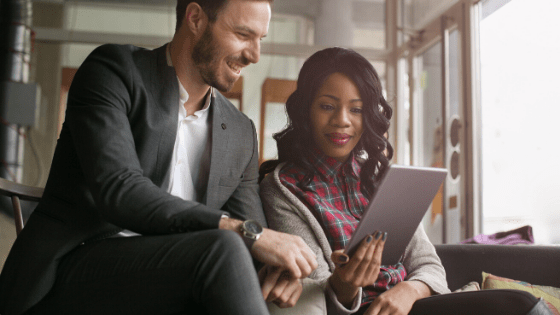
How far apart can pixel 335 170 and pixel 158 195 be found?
2.36ft

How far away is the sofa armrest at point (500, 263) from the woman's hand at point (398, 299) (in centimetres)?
43

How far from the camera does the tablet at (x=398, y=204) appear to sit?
3.49 feet

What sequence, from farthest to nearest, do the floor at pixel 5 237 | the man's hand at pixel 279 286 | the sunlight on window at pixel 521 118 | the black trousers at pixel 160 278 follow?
the floor at pixel 5 237 < the sunlight on window at pixel 521 118 < the man's hand at pixel 279 286 < the black trousers at pixel 160 278

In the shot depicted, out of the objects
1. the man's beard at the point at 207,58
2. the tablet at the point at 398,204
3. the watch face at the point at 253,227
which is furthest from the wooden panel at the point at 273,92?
the watch face at the point at 253,227

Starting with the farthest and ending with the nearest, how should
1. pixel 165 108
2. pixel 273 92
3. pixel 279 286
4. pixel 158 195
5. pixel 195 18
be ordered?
1. pixel 273 92
2. pixel 195 18
3. pixel 165 108
4. pixel 279 286
5. pixel 158 195

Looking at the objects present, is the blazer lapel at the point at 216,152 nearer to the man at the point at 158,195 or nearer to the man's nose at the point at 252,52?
the man at the point at 158,195

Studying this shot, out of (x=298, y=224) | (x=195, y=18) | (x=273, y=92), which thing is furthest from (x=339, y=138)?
(x=273, y=92)

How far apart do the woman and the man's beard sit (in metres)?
0.35

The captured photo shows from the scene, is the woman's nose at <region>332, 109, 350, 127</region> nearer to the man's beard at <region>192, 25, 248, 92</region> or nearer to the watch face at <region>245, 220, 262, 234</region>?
the man's beard at <region>192, 25, 248, 92</region>

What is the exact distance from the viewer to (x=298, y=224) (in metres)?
1.41

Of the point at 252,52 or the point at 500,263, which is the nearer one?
the point at 252,52

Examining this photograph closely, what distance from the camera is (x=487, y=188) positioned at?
3.52 metres

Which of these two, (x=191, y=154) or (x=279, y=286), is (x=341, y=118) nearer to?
(x=191, y=154)

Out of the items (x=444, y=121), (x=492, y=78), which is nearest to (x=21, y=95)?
(x=444, y=121)
